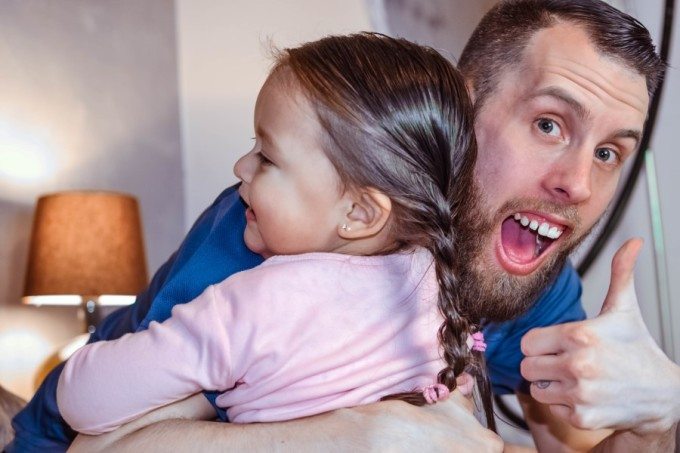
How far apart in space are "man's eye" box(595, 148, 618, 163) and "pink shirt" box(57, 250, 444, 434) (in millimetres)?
681

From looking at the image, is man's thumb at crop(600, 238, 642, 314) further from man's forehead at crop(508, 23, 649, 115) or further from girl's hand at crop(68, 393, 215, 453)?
girl's hand at crop(68, 393, 215, 453)

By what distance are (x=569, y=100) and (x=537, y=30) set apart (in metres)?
0.21

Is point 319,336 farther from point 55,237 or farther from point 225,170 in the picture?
point 225,170

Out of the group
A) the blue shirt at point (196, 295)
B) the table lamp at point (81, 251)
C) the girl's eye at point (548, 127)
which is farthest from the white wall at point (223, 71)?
the girl's eye at point (548, 127)

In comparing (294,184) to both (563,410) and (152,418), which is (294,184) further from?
(563,410)

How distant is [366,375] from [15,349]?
7.67 ft

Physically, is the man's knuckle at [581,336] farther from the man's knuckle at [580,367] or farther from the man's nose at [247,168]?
the man's nose at [247,168]

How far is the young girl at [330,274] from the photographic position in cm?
102

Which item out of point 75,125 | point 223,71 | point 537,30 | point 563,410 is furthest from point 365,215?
point 223,71

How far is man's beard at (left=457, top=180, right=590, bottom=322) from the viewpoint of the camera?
1632mm

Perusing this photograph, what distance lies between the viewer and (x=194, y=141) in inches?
145

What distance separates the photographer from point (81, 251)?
2.79 meters

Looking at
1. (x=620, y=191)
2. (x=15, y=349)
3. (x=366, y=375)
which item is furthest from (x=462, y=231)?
(x=15, y=349)

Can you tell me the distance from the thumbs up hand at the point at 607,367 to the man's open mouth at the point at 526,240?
0.97ft
